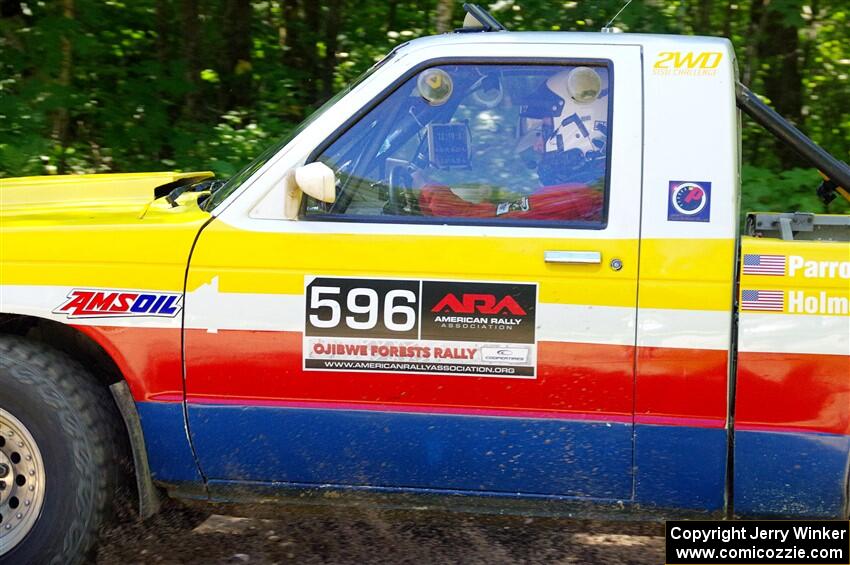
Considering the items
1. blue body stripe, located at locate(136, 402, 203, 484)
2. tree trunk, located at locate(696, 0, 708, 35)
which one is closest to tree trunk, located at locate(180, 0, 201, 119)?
tree trunk, located at locate(696, 0, 708, 35)

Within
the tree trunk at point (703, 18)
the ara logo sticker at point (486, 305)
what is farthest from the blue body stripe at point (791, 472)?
the tree trunk at point (703, 18)

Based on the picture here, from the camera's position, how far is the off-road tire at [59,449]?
357 cm

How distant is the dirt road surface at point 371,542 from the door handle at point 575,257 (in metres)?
1.08

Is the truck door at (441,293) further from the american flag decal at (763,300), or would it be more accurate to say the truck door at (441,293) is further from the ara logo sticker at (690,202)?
the american flag decal at (763,300)

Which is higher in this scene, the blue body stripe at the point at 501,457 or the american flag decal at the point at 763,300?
the american flag decal at the point at 763,300

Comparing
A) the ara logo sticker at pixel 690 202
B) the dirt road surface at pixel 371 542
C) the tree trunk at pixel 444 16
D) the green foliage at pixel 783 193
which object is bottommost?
the dirt road surface at pixel 371 542

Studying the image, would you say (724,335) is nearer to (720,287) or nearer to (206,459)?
(720,287)

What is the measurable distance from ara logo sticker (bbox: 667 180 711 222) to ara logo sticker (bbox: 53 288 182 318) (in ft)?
5.61

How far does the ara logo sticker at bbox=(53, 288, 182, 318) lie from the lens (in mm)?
3562

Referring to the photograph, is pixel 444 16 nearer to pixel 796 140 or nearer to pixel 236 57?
pixel 236 57

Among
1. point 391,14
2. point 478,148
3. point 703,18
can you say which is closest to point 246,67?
point 391,14

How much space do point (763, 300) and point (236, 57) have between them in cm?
694

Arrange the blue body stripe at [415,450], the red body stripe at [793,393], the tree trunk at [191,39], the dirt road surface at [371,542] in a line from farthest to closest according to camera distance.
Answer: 1. the tree trunk at [191,39]
2. the dirt road surface at [371,542]
3. the blue body stripe at [415,450]
4. the red body stripe at [793,393]

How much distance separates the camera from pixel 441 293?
3.49 m
